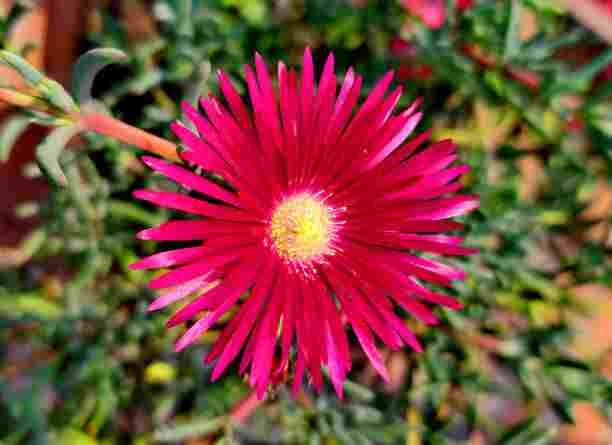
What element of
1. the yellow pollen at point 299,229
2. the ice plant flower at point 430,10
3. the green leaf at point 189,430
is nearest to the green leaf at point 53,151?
the yellow pollen at point 299,229

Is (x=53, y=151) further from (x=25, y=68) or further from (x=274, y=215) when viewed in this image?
(x=274, y=215)

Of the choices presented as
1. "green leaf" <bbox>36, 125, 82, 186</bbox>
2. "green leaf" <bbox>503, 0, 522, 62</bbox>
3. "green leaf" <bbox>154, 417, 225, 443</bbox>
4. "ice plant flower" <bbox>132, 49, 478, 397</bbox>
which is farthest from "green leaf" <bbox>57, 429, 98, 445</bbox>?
"green leaf" <bbox>503, 0, 522, 62</bbox>

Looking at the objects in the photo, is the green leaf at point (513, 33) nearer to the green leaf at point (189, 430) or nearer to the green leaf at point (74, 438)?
the green leaf at point (189, 430)

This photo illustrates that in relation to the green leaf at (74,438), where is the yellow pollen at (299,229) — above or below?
above

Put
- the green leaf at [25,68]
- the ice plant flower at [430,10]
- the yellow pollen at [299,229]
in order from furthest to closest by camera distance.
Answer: the ice plant flower at [430,10] → the yellow pollen at [299,229] → the green leaf at [25,68]

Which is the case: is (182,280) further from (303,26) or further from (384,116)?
(303,26)

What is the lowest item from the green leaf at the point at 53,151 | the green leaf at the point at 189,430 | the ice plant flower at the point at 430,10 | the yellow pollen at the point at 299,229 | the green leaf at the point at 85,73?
the green leaf at the point at 189,430

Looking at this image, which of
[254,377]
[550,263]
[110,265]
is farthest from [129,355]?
[550,263]
